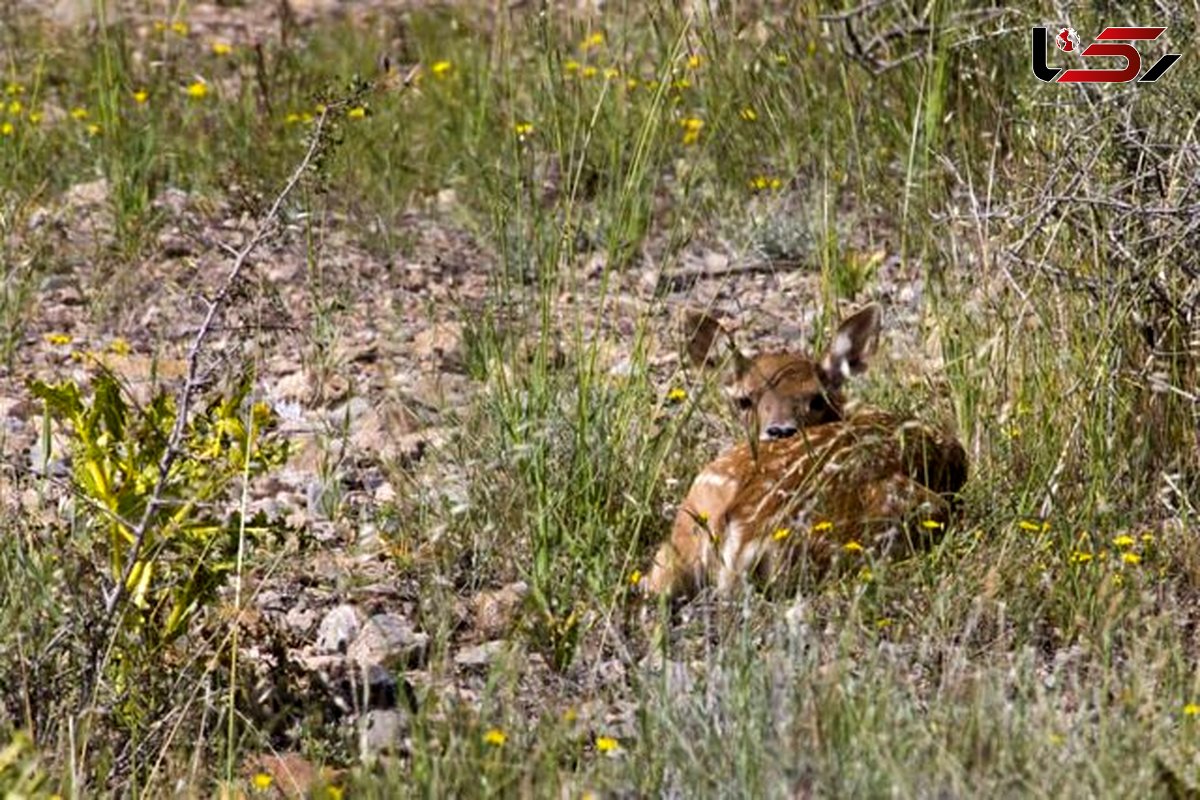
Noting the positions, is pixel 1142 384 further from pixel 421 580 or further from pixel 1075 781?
pixel 1075 781

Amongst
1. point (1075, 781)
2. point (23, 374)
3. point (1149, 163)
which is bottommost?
point (23, 374)

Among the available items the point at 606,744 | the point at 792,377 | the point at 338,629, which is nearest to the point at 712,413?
the point at 792,377

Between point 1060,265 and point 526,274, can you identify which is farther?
point 526,274

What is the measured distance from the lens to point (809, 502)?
638 cm

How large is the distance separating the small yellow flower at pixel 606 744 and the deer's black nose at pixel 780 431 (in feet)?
7.01

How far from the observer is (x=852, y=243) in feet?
29.5

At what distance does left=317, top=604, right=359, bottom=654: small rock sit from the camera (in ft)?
20.5

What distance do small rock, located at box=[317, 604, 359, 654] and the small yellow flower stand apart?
1139 millimetres

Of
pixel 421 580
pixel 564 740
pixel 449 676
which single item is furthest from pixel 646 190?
pixel 564 740

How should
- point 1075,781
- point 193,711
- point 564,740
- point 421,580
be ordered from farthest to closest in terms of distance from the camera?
point 421,580 → point 193,711 → point 564,740 → point 1075,781

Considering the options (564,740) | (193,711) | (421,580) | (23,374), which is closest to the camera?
(564,740)

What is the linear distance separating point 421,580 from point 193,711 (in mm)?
1013

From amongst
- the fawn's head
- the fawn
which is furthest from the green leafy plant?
the fawn's head

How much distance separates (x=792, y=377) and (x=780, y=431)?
237 mm
